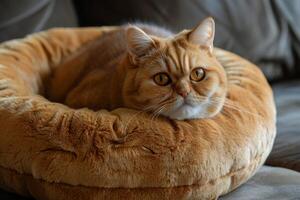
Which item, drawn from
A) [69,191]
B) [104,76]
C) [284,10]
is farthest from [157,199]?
[284,10]

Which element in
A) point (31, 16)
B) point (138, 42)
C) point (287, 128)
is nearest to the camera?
point (138, 42)

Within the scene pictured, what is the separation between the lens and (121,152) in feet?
3.75

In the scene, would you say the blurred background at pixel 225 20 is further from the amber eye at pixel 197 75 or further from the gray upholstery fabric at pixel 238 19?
the amber eye at pixel 197 75

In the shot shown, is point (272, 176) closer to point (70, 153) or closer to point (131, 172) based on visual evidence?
point (131, 172)

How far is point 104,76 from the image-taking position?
4.91 feet

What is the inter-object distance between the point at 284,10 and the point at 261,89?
636 millimetres

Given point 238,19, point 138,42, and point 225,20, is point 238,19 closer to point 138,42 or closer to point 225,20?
point 225,20

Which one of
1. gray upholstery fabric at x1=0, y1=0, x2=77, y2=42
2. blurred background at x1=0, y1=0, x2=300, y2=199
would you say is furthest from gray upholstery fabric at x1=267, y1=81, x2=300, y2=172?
gray upholstery fabric at x1=0, y1=0, x2=77, y2=42

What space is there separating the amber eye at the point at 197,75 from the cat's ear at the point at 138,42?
124 mm

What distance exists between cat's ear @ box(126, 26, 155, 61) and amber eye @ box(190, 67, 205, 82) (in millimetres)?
A: 124

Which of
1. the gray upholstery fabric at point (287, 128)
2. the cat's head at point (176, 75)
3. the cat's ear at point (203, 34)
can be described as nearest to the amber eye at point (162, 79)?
the cat's head at point (176, 75)

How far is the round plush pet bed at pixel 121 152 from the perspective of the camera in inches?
44.6

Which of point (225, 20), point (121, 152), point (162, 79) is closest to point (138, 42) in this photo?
point (162, 79)

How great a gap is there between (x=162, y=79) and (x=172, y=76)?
0.03 metres
